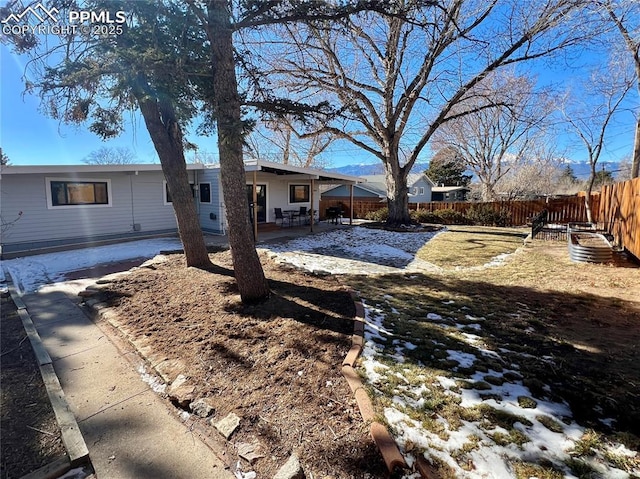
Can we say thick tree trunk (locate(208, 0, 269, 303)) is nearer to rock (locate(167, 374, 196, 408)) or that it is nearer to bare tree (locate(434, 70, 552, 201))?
rock (locate(167, 374, 196, 408))

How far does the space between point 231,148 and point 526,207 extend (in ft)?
57.5

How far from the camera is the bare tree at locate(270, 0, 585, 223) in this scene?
34.3 ft

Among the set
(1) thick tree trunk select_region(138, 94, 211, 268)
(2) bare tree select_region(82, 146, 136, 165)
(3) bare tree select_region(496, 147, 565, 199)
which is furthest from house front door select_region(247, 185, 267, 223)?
(2) bare tree select_region(82, 146, 136, 165)

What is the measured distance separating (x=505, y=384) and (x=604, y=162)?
20433 mm

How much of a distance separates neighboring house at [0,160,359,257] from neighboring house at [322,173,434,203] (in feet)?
49.2

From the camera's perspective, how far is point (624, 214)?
25.8 feet

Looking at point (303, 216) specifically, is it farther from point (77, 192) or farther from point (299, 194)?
point (77, 192)

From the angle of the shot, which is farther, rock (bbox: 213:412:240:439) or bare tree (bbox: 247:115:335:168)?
bare tree (bbox: 247:115:335:168)

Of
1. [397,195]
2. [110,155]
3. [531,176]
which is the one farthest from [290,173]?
[110,155]

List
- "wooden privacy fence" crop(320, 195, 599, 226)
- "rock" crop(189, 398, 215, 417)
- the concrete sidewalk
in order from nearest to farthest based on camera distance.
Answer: the concrete sidewalk < "rock" crop(189, 398, 215, 417) < "wooden privacy fence" crop(320, 195, 599, 226)

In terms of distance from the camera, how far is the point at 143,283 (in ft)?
17.4

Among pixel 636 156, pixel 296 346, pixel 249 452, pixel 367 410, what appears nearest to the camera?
pixel 249 452

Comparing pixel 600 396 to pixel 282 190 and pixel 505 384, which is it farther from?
pixel 282 190

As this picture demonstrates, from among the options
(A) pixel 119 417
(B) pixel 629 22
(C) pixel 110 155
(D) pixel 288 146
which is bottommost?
(A) pixel 119 417
